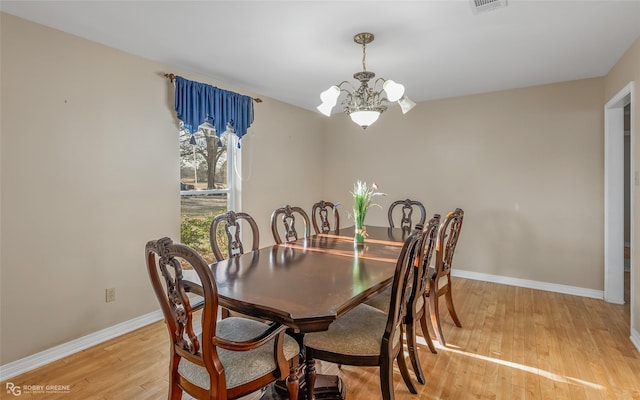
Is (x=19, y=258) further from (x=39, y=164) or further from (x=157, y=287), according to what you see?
(x=157, y=287)

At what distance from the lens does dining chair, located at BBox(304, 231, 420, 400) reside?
1646mm

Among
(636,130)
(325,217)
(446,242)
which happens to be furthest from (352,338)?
(636,130)

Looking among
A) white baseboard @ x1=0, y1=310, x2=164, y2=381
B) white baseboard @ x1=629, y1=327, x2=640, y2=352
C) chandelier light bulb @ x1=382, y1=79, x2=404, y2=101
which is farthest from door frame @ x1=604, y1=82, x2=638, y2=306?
white baseboard @ x1=0, y1=310, x2=164, y2=381

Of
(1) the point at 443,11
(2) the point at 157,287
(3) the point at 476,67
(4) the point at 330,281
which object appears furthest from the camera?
(3) the point at 476,67

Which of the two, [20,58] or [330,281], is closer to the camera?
[330,281]

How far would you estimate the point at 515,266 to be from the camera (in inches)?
165

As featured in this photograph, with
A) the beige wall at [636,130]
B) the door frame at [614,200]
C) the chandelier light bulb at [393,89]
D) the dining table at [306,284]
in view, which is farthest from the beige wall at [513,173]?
the chandelier light bulb at [393,89]

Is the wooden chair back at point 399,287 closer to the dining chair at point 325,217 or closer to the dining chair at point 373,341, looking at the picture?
the dining chair at point 373,341

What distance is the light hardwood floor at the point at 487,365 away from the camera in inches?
81.9

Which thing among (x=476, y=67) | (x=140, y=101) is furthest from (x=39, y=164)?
(x=476, y=67)

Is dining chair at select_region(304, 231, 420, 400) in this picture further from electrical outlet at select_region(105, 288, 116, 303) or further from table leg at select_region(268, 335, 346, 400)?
electrical outlet at select_region(105, 288, 116, 303)

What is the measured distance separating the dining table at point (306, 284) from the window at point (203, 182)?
1.43 metres

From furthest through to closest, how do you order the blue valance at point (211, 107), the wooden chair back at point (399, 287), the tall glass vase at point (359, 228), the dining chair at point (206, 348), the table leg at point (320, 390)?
the blue valance at point (211, 107) → the tall glass vase at point (359, 228) → the table leg at point (320, 390) → the wooden chair back at point (399, 287) → the dining chair at point (206, 348)

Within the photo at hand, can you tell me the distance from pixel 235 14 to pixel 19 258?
2321 millimetres
